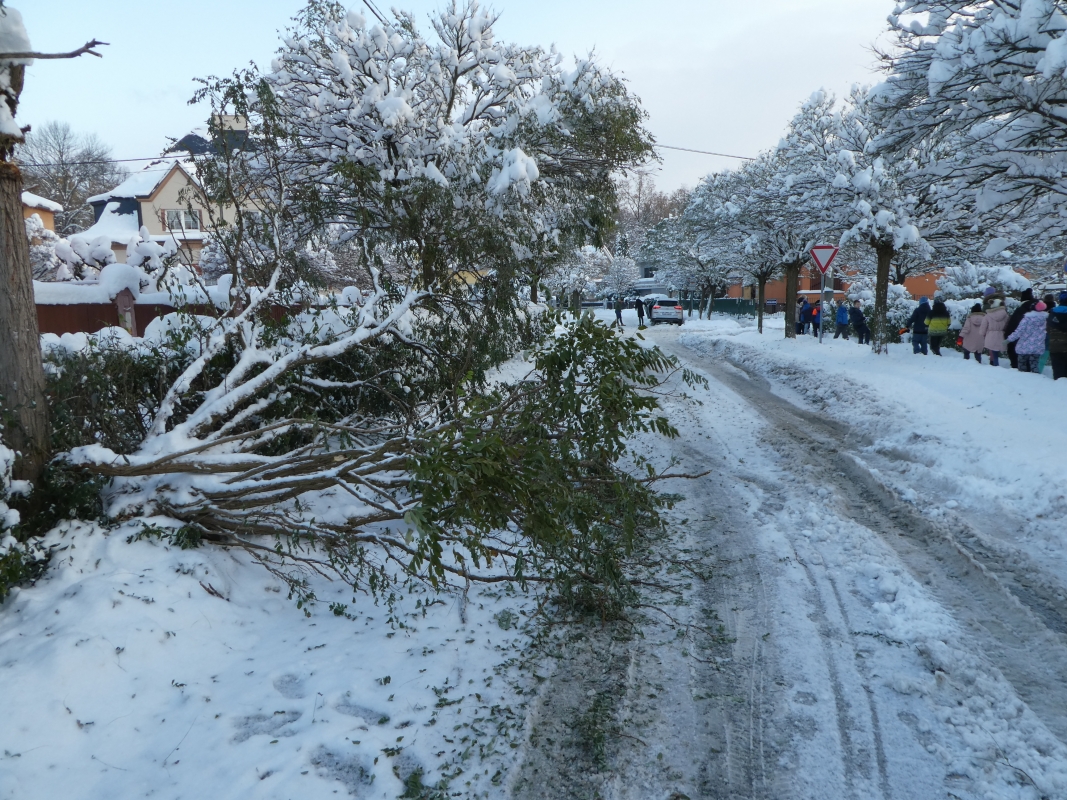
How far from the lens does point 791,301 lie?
24.3m

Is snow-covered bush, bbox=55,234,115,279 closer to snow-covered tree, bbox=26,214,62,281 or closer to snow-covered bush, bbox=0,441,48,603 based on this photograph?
snow-covered tree, bbox=26,214,62,281

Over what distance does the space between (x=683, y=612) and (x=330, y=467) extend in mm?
2813

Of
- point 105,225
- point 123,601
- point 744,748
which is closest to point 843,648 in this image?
point 744,748

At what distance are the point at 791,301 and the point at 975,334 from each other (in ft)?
33.1

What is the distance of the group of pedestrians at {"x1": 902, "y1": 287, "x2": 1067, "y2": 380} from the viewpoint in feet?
36.4

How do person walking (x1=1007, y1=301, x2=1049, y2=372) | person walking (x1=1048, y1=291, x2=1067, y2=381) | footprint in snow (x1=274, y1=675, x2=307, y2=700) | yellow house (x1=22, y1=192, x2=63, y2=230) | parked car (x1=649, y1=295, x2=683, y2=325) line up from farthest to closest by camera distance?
parked car (x1=649, y1=295, x2=683, y2=325) < yellow house (x1=22, y1=192, x2=63, y2=230) < person walking (x1=1007, y1=301, x2=1049, y2=372) < person walking (x1=1048, y1=291, x2=1067, y2=381) < footprint in snow (x1=274, y1=675, x2=307, y2=700)

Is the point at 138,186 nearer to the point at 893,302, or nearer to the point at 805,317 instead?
the point at 805,317

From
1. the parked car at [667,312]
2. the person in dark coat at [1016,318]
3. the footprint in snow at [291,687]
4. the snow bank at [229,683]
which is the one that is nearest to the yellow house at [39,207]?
the snow bank at [229,683]

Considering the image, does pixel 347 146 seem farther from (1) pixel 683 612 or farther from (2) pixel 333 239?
(1) pixel 683 612

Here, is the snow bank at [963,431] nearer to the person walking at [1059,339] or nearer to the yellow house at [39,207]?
the person walking at [1059,339]

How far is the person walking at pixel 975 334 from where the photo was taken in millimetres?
14320

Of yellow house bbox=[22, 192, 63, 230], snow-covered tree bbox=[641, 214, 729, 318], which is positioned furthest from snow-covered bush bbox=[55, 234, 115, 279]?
snow-covered tree bbox=[641, 214, 729, 318]

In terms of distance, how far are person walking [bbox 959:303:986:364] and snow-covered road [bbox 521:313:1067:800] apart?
29.5ft

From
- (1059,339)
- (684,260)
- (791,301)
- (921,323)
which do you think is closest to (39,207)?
(791,301)
